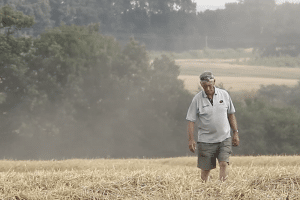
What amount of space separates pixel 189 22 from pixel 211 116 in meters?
81.6

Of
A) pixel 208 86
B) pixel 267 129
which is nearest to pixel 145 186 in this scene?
pixel 208 86

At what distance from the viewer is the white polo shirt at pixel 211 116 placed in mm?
6602

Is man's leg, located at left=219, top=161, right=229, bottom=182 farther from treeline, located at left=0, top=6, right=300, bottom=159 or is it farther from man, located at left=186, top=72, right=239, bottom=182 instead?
treeline, located at left=0, top=6, right=300, bottom=159

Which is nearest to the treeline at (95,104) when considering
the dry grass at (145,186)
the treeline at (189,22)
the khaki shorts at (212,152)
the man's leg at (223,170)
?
the treeline at (189,22)

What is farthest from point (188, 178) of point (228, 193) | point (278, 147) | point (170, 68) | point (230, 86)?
point (230, 86)

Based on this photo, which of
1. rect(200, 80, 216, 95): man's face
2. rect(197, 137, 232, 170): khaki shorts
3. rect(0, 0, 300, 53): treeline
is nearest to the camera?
rect(200, 80, 216, 95): man's face

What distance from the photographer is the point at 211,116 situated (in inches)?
260

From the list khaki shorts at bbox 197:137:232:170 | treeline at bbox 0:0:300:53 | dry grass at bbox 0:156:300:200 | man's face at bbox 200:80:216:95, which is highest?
treeline at bbox 0:0:300:53

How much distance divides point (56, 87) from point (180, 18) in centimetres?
4373

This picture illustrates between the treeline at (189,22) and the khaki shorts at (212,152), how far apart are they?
6902 cm

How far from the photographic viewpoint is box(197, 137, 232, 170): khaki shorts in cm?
670

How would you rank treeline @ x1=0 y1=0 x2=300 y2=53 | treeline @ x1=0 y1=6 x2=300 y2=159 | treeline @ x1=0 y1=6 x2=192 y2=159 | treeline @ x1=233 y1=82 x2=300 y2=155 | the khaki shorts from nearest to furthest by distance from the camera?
1. the khaki shorts
2. treeline @ x1=0 y1=6 x2=192 y2=159
3. treeline @ x1=0 y1=6 x2=300 y2=159
4. treeline @ x1=233 y1=82 x2=300 y2=155
5. treeline @ x1=0 y1=0 x2=300 y2=53

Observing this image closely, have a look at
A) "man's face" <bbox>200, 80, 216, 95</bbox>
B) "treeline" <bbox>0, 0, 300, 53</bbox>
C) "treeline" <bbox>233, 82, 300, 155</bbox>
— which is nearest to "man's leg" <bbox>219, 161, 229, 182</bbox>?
"man's face" <bbox>200, 80, 216, 95</bbox>

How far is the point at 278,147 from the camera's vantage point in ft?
196
